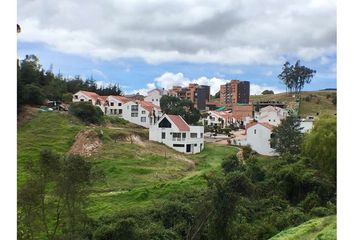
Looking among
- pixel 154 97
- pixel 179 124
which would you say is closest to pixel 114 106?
pixel 154 97

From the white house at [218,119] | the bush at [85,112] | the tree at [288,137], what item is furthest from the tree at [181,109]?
the tree at [288,137]

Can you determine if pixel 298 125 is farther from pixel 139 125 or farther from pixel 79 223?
pixel 79 223

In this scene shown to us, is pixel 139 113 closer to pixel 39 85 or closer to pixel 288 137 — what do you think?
pixel 39 85

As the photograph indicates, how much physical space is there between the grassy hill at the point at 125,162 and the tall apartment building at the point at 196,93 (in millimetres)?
9830

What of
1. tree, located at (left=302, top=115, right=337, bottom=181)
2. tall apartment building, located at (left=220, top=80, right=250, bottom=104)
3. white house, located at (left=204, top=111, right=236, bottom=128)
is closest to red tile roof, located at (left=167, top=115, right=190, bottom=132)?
white house, located at (left=204, top=111, right=236, bottom=128)

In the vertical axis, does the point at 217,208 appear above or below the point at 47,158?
below

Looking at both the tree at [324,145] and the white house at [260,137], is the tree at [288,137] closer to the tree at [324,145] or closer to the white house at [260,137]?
the white house at [260,137]

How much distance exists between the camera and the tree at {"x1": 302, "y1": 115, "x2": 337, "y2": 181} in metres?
6.61

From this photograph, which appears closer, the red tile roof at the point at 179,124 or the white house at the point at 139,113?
the red tile roof at the point at 179,124

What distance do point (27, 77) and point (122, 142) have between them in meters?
6.18

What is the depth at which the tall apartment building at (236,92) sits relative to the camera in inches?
945

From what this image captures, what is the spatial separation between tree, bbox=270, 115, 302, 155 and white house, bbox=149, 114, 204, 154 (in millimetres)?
2443

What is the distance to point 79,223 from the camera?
4.21 m
